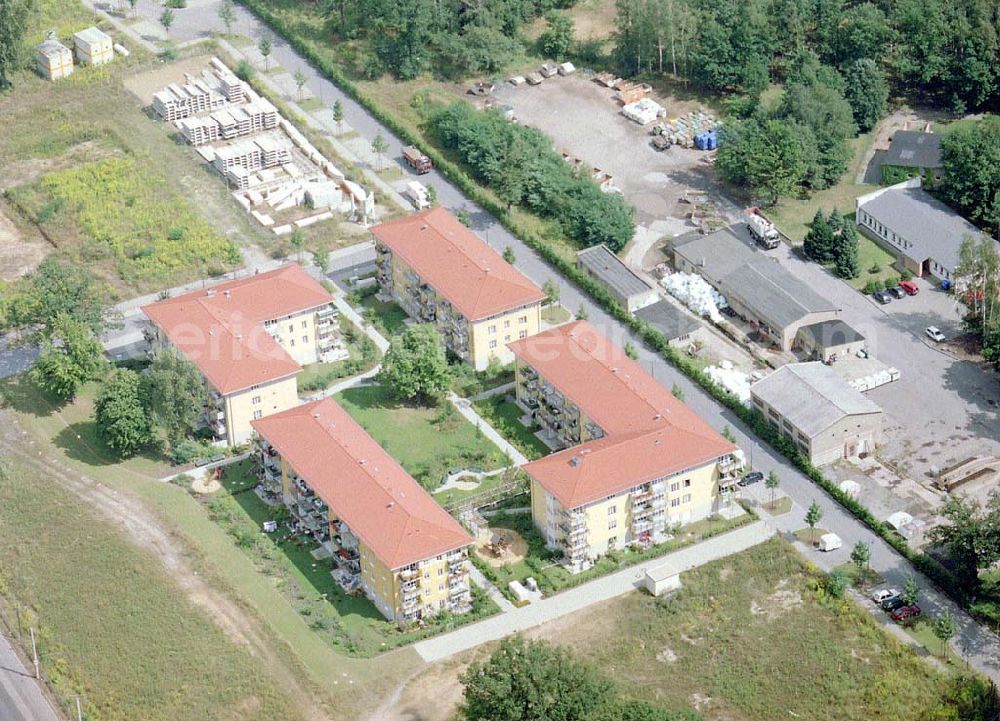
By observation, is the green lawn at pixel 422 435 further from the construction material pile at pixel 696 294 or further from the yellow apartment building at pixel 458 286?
the construction material pile at pixel 696 294

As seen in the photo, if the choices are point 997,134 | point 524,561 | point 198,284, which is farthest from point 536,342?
point 997,134

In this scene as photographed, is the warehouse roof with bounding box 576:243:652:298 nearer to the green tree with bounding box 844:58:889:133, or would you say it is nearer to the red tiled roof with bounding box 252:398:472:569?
the red tiled roof with bounding box 252:398:472:569

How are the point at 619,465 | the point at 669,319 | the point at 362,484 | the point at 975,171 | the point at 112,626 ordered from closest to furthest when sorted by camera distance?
the point at 112,626 < the point at 362,484 < the point at 619,465 < the point at 669,319 < the point at 975,171

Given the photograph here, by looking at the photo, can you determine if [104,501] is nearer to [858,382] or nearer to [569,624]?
[569,624]

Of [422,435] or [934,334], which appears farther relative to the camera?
[934,334]

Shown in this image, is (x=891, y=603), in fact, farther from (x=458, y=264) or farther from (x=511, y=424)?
(x=458, y=264)

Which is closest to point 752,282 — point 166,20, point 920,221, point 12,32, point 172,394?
point 920,221

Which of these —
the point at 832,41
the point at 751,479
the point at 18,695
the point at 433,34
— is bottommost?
the point at 18,695

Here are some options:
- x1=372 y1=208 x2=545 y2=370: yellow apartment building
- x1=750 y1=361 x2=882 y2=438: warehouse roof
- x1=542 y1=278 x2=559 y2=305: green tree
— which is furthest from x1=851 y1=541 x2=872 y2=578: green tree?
x1=542 y1=278 x2=559 y2=305: green tree
